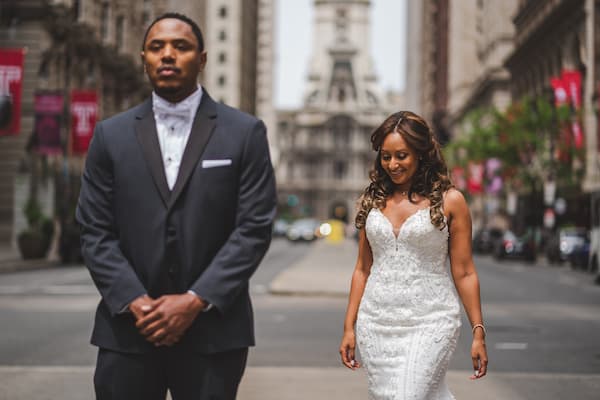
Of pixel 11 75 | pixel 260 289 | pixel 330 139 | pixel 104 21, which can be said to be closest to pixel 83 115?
pixel 11 75

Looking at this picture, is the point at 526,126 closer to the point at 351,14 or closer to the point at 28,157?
the point at 28,157

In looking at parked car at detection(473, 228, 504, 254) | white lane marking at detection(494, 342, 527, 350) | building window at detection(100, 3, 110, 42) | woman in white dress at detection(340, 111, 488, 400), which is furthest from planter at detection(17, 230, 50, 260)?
woman in white dress at detection(340, 111, 488, 400)

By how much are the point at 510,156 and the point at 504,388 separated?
4786 centimetres

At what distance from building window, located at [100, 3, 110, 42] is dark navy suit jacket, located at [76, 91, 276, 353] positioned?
52.9 metres

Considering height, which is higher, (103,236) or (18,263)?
(103,236)

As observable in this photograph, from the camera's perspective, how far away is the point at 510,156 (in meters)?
56.2

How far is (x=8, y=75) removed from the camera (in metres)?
30.1

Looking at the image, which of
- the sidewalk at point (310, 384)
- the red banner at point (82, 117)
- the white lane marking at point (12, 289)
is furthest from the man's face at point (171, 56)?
the red banner at point (82, 117)

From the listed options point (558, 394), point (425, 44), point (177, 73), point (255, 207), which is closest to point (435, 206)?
point (255, 207)

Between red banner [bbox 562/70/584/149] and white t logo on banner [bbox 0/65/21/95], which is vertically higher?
red banner [bbox 562/70/584/149]

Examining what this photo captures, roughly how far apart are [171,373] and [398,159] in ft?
5.09

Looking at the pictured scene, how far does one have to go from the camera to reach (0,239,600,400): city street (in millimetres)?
9359

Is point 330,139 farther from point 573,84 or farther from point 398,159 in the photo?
point 398,159

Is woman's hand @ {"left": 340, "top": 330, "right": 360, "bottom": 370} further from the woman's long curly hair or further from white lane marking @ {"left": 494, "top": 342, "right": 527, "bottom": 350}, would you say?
white lane marking @ {"left": 494, "top": 342, "right": 527, "bottom": 350}
